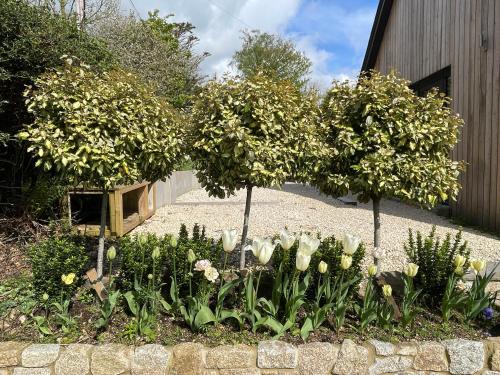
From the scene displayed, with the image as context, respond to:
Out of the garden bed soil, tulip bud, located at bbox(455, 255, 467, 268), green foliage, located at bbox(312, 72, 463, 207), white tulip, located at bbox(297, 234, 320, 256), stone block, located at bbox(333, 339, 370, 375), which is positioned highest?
green foliage, located at bbox(312, 72, 463, 207)

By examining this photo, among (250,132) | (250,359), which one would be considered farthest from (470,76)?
(250,359)

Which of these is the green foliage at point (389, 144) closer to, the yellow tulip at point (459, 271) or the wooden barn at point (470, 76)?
the yellow tulip at point (459, 271)

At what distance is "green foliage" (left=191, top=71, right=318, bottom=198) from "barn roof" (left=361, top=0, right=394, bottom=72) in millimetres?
9588

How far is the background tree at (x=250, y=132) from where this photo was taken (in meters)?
3.22

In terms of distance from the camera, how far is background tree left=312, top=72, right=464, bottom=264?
129 inches

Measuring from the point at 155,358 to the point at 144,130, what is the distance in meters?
1.62

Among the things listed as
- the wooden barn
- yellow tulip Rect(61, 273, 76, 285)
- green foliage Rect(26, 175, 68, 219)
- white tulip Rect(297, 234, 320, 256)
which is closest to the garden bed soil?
yellow tulip Rect(61, 273, 76, 285)

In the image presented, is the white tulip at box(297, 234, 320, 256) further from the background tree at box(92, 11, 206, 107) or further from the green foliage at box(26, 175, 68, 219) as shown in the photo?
the background tree at box(92, 11, 206, 107)

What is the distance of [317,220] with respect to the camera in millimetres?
7449

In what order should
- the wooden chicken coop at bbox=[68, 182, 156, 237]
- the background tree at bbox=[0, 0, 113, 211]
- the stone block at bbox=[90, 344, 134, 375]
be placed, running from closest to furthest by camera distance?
the stone block at bbox=[90, 344, 134, 375]
the background tree at bbox=[0, 0, 113, 211]
the wooden chicken coop at bbox=[68, 182, 156, 237]

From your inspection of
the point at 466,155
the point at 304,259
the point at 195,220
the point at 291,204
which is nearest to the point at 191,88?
the point at 291,204

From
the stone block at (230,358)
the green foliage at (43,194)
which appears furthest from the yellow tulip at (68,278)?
the green foliage at (43,194)

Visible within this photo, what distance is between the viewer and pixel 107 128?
3.14 metres

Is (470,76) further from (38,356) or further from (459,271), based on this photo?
(38,356)
